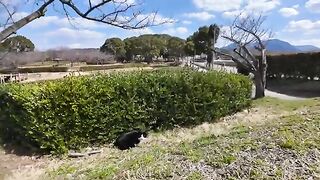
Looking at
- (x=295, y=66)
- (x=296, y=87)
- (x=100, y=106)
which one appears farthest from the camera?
(x=295, y=66)

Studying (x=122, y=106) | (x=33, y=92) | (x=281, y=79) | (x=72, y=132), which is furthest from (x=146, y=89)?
(x=281, y=79)

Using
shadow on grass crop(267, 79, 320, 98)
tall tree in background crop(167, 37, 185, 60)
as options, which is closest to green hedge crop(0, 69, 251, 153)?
shadow on grass crop(267, 79, 320, 98)

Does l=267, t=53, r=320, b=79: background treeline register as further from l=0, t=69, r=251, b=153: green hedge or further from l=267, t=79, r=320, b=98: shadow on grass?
l=0, t=69, r=251, b=153: green hedge

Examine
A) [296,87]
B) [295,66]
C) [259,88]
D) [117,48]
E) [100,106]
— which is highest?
[117,48]

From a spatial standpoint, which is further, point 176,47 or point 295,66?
point 176,47

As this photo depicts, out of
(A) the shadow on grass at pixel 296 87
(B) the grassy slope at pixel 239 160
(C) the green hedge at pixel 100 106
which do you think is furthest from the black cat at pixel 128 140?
(A) the shadow on grass at pixel 296 87

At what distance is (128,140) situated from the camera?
727 cm

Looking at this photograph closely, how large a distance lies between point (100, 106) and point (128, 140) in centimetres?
95

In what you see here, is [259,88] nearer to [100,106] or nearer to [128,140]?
[128,140]

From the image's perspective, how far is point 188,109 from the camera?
30.5 ft

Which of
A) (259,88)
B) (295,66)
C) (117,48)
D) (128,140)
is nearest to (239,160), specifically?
(128,140)

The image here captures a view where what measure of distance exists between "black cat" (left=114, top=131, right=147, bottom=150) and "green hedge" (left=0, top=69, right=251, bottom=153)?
16.0 inches

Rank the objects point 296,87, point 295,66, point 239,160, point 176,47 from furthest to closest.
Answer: point 176,47 → point 295,66 → point 296,87 → point 239,160

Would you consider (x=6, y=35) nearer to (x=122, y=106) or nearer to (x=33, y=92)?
(x=33, y=92)
